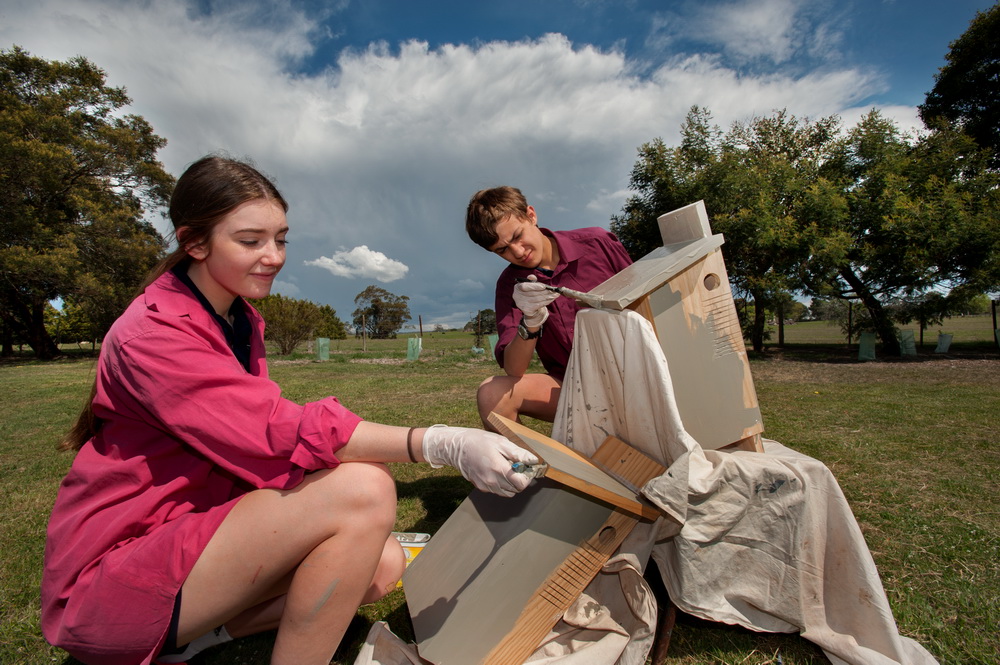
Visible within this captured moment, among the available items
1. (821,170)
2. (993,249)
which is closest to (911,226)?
(993,249)

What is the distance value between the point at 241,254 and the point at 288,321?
20.3m

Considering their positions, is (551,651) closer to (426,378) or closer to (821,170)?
(426,378)

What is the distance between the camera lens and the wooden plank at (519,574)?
4.56ft

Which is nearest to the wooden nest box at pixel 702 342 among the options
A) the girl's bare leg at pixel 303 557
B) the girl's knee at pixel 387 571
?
the girl's bare leg at pixel 303 557

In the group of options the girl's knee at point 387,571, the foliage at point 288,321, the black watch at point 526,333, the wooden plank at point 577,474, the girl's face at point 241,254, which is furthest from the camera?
the foliage at point 288,321

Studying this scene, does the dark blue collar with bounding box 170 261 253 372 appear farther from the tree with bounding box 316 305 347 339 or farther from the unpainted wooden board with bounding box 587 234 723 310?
the tree with bounding box 316 305 347 339

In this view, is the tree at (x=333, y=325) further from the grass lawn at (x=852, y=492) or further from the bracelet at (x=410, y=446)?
the bracelet at (x=410, y=446)

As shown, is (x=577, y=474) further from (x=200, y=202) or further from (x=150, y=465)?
(x=200, y=202)

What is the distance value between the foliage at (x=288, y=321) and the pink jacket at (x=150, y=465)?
19809 mm

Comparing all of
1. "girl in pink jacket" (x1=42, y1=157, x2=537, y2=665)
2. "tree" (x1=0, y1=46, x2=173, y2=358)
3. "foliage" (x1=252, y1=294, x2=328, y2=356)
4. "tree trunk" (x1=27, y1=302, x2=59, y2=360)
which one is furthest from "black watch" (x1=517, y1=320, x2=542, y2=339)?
"tree trunk" (x1=27, y1=302, x2=59, y2=360)

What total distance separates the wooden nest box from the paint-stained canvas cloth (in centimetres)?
12

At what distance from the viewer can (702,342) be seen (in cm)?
154

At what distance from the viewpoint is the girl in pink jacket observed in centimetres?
121

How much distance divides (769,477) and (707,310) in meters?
0.51
